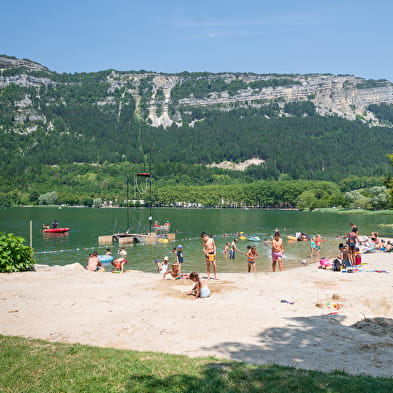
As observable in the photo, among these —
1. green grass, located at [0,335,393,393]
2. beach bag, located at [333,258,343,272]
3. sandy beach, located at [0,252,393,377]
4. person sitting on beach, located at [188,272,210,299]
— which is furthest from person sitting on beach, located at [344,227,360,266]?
green grass, located at [0,335,393,393]

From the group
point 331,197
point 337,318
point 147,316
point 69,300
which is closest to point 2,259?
point 69,300

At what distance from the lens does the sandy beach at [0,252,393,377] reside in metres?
9.66

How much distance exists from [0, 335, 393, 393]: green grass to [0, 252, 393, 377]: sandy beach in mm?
907

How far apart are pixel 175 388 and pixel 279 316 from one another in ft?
22.8

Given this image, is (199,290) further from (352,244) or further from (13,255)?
(352,244)

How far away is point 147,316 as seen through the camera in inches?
503

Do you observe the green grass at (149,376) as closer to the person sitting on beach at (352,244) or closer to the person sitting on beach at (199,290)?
the person sitting on beach at (199,290)

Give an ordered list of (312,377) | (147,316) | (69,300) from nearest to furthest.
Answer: (312,377)
(147,316)
(69,300)

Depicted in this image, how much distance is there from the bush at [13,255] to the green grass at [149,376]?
40.9 ft

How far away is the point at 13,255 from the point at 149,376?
15.9 metres

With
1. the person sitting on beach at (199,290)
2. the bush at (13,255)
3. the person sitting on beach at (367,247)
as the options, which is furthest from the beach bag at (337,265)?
the bush at (13,255)

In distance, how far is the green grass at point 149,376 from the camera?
6.92 meters

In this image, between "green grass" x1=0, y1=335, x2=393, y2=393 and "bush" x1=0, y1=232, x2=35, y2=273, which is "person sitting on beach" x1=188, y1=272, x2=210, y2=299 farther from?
"bush" x1=0, y1=232, x2=35, y2=273

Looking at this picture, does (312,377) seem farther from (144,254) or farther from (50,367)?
(144,254)
